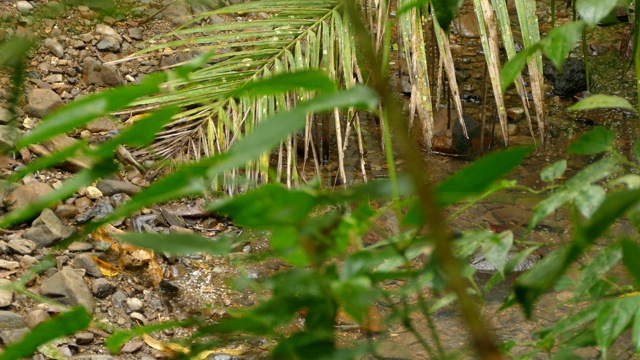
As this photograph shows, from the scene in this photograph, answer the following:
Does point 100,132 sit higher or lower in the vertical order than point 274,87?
lower

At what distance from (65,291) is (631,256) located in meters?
1.77

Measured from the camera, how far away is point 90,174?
46 cm

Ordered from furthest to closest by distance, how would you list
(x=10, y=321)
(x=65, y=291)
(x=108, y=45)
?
(x=108, y=45) < (x=65, y=291) < (x=10, y=321)

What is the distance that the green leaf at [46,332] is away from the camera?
0.45 m

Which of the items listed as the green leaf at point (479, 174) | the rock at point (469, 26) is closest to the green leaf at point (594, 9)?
the green leaf at point (479, 174)

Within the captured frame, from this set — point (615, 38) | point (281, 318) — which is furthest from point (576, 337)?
point (615, 38)

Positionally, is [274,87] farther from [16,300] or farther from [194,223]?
[194,223]

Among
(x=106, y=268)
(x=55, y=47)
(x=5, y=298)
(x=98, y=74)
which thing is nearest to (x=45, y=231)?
(x=106, y=268)

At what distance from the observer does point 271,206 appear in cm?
43

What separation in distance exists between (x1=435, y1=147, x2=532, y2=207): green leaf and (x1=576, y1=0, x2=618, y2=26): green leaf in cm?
16

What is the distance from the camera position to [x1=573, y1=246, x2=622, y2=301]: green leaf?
24.9 inches

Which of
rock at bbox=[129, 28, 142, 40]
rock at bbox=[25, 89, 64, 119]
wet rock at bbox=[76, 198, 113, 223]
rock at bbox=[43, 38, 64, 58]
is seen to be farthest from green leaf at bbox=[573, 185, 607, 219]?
rock at bbox=[129, 28, 142, 40]

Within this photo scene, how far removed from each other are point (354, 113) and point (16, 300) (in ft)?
3.01

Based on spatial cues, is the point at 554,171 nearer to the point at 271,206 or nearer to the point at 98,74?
the point at 271,206
